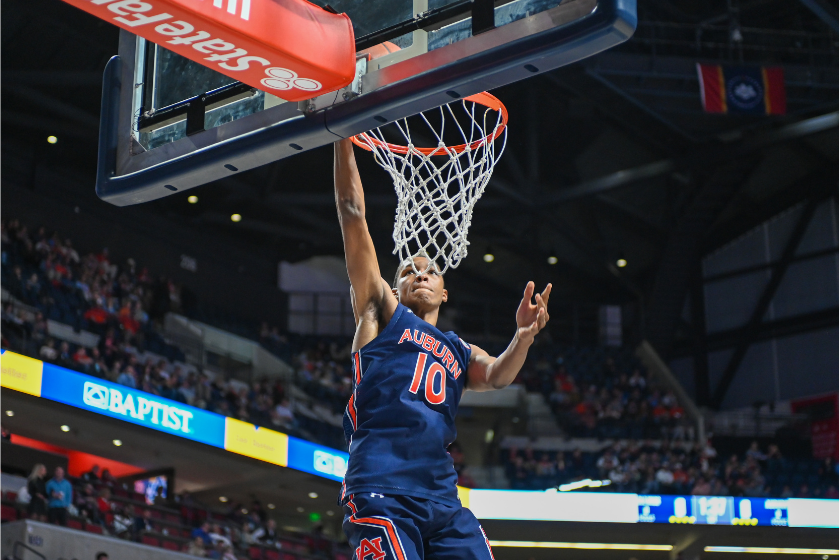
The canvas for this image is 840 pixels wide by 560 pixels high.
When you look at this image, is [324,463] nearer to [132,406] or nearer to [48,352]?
[132,406]

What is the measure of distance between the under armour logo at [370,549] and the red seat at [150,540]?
38.9 ft

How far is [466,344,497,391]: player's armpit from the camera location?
15.4 ft

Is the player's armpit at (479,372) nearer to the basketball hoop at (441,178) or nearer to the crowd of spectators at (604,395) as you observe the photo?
the basketball hoop at (441,178)

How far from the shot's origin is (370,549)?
404 cm

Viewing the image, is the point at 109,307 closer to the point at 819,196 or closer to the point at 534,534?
the point at 534,534

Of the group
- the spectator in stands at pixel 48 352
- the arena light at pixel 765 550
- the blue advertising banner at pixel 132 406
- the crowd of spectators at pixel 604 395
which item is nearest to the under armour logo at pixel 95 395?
the blue advertising banner at pixel 132 406

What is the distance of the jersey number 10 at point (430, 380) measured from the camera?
4379mm

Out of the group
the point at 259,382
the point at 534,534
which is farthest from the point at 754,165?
the point at 259,382

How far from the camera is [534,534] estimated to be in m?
21.6

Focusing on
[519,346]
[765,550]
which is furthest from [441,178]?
[765,550]

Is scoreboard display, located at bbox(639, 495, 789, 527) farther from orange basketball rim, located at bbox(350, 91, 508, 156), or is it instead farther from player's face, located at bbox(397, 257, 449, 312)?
player's face, located at bbox(397, 257, 449, 312)

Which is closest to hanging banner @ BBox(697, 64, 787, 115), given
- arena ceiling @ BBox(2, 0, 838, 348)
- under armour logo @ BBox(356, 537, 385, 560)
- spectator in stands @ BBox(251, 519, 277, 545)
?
arena ceiling @ BBox(2, 0, 838, 348)

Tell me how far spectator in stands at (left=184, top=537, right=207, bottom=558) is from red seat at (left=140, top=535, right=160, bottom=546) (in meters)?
0.48

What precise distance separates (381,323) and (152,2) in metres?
1.69
